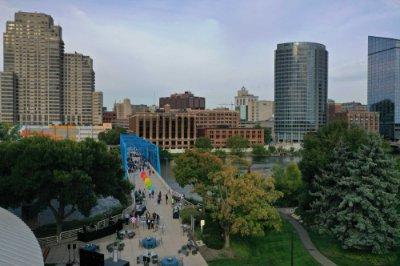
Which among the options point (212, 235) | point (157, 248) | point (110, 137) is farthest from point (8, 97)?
point (157, 248)

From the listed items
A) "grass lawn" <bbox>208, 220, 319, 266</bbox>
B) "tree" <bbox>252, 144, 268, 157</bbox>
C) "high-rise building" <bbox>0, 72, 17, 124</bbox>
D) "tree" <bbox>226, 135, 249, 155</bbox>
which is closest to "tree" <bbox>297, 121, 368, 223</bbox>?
"grass lawn" <bbox>208, 220, 319, 266</bbox>

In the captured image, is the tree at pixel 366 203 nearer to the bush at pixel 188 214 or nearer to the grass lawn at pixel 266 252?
the grass lawn at pixel 266 252

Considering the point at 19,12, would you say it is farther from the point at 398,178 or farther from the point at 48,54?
the point at 398,178

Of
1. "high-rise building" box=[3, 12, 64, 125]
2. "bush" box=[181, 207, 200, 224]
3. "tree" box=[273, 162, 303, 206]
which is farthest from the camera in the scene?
"high-rise building" box=[3, 12, 64, 125]

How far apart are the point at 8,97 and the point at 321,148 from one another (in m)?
176

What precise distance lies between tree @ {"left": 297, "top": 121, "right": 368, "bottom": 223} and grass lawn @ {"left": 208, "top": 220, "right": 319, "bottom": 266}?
329cm

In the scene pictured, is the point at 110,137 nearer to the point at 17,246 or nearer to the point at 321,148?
the point at 321,148

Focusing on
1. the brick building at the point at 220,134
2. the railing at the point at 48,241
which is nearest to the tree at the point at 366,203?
the railing at the point at 48,241

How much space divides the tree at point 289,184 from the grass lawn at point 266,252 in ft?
56.1

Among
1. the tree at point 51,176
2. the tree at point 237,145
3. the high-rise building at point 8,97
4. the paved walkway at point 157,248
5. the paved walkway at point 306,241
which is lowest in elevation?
the paved walkway at point 306,241

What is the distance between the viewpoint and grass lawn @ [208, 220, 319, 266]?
3034cm

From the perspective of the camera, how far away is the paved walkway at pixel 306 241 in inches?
1235

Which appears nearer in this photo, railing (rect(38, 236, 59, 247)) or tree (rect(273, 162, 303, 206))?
railing (rect(38, 236, 59, 247))

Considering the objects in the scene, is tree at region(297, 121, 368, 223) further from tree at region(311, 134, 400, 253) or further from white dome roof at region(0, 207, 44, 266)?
white dome roof at region(0, 207, 44, 266)
